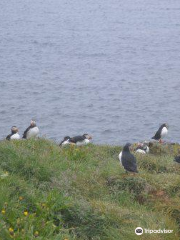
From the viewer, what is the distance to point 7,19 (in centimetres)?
6662

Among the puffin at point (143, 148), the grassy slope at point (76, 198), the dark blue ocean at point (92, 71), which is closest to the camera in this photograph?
the grassy slope at point (76, 198)

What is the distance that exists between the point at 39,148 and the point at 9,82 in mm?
25739

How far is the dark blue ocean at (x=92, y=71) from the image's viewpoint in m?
33.4

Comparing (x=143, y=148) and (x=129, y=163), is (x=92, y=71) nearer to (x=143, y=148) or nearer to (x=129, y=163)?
(x=143, y=148)

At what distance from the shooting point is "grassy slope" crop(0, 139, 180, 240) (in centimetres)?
1023

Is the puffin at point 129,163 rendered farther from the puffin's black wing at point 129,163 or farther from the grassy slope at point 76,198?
the grassy slope at point 76,198

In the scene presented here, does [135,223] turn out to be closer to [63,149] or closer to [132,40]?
[63,149]

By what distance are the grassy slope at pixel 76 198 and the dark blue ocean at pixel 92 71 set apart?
1568cm

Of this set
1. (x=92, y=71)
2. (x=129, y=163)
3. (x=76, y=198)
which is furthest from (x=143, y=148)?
(x=92, y=71)

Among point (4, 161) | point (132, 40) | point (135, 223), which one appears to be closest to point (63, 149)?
point (4, 161)

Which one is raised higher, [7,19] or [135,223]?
[7,19]

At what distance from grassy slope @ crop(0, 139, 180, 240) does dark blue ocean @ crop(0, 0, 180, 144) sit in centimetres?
1568

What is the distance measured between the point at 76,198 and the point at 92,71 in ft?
108

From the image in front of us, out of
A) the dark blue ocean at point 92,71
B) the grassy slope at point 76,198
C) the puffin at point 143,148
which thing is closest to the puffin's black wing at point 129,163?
the grassy slope at point 76,198
